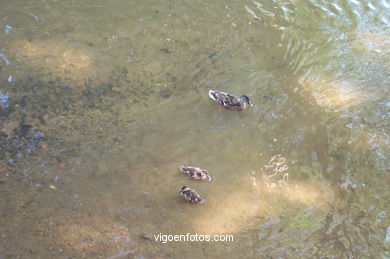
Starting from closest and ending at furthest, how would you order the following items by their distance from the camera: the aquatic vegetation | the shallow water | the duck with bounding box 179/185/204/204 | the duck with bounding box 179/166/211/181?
the shallow water < the duck with bounding box 179/185/204/204 < the duck with bounding box 179/166/211/181 < the aquatic vegetation

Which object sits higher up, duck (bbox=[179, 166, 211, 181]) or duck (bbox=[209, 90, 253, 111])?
duck (bbox=[209, 90, 253, 111])

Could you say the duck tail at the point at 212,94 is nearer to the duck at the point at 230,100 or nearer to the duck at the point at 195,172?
the duck at the point at 230,100

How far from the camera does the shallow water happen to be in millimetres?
4027

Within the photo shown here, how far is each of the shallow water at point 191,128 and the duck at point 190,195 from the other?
0.40ft

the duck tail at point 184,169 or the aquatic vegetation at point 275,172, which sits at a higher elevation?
the aquatic vegetation at point 275,172

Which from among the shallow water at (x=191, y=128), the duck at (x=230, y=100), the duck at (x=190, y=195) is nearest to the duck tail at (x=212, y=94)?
the duck at (x=230, y=100)

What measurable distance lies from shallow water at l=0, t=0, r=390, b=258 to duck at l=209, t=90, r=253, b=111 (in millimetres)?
111

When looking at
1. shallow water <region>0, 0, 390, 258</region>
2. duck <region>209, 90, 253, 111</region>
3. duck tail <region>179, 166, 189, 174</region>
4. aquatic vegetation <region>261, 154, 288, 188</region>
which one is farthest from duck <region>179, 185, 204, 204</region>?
duck <region>209, 90, 253, 111</region>

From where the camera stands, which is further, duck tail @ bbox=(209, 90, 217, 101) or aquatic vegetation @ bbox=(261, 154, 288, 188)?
duck tail @ bbox=(209, 90, 217, 101)

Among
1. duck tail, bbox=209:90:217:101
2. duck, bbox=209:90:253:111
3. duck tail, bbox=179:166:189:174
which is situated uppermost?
duck, bbox=209:90:253:111

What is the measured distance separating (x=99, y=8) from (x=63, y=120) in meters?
2.75

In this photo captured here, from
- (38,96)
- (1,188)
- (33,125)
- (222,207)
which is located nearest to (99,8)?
(38,96)

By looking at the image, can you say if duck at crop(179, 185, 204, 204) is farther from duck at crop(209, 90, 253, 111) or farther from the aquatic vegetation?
duck at crop(209, 90, 253, 111)

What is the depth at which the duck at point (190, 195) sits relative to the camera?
14.0 feet
